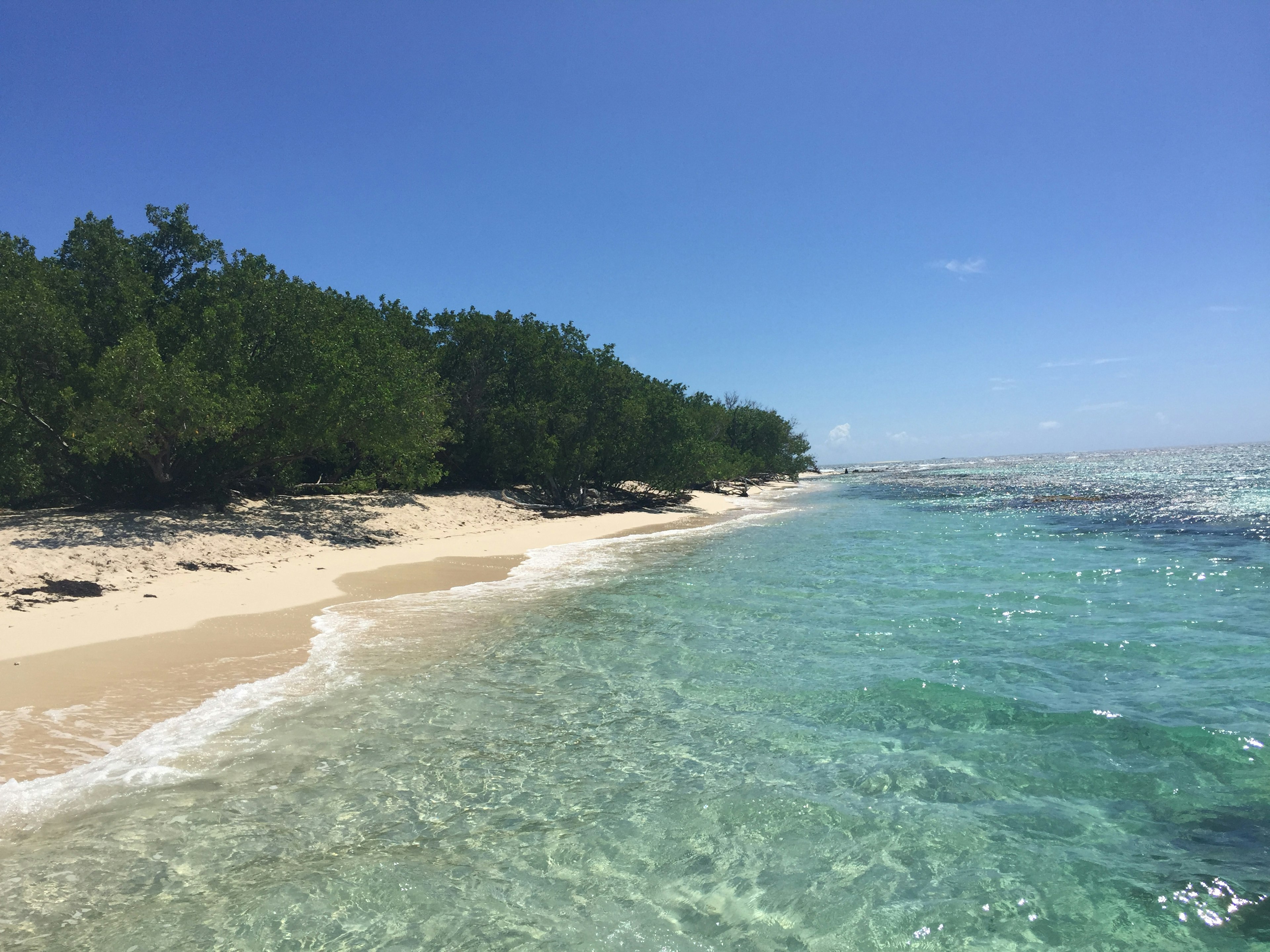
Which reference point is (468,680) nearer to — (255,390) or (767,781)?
(767,781)

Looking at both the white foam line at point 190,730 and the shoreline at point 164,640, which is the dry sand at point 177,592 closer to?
the shoreline at point 164,640

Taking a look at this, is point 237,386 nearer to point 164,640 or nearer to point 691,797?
point 164,640

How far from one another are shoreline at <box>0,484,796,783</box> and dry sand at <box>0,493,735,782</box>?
3cm

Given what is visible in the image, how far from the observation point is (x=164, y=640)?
35.9 ft

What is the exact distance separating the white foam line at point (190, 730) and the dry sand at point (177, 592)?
245 mm

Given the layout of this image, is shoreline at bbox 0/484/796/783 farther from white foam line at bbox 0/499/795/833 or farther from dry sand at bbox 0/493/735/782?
white foam line at bbox 0/499/795/833

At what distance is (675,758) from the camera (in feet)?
21.8

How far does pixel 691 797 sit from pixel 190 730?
5571mm

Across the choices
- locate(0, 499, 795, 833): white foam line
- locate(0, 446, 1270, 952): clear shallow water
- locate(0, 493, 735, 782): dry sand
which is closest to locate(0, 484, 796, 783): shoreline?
locate(0, 493, 735, 782): dry sand

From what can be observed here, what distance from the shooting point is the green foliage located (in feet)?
63.4

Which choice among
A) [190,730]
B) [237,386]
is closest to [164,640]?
[190,730]

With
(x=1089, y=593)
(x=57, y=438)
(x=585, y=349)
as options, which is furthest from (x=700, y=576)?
(x=585, y=349)

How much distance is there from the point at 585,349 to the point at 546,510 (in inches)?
449

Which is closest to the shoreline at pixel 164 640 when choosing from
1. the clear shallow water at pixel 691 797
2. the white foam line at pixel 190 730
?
the white foam line at pixel 190 730
